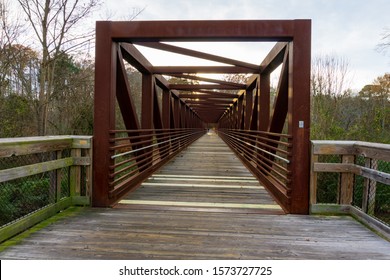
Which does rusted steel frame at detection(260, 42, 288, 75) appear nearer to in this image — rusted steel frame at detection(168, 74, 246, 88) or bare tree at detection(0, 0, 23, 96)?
rusted steel frame at detection(168, 74, 246, 88)

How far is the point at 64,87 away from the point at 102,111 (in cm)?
784

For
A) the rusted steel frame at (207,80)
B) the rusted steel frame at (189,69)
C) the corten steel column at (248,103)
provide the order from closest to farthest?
the rusted steel frame at (189,69)
the rusted steel frame at (207,80)
the corten steel column at (248,103)

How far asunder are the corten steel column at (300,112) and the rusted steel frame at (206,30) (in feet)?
0.55

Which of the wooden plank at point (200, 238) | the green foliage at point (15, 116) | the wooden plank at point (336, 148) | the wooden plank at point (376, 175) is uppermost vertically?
the green foliage at point (15, 116)

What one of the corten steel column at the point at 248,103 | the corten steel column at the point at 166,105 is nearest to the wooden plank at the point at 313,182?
the corten steel column at the point at 248,103

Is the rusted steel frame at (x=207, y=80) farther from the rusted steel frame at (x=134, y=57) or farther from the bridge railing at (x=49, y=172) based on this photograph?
the bridge railing at (x=49, y=172)

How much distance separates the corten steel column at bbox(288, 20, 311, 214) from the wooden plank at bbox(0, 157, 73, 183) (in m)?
2.86

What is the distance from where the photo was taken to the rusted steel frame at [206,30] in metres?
3.85

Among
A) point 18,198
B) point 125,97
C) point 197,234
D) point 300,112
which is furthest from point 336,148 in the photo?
point 18,198

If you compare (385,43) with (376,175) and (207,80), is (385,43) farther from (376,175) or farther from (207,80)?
(376,175)

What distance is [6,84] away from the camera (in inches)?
378
